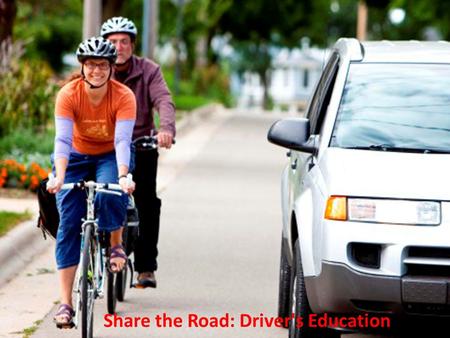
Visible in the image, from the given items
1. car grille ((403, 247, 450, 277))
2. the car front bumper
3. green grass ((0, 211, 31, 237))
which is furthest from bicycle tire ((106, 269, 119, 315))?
green grass ((0, 211, 31, 237))

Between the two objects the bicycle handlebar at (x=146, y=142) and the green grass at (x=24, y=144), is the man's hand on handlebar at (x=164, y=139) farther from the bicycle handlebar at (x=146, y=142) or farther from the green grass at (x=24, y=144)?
the green grass at (x=24, y=144)

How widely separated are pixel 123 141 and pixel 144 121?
6.23 ft

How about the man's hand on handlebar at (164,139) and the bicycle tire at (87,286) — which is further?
the man's hand on handlebar at (164,139)

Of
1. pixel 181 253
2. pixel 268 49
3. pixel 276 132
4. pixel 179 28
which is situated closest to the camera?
pixel 276 132

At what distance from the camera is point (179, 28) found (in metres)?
38.8

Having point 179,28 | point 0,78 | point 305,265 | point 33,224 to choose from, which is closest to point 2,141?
point 0,78

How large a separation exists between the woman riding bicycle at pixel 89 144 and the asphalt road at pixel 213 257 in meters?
0.72

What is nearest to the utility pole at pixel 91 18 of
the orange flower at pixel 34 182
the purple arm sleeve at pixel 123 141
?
the orange flower at pixel 34 182

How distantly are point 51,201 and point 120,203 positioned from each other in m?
0.51

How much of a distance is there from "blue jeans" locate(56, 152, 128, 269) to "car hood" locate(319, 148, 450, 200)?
1.47 metres

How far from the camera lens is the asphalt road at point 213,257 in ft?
29.7

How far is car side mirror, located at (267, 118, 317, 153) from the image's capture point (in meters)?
7.71

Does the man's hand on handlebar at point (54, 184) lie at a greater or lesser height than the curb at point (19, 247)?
greater

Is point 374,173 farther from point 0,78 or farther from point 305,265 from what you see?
point 0,78
